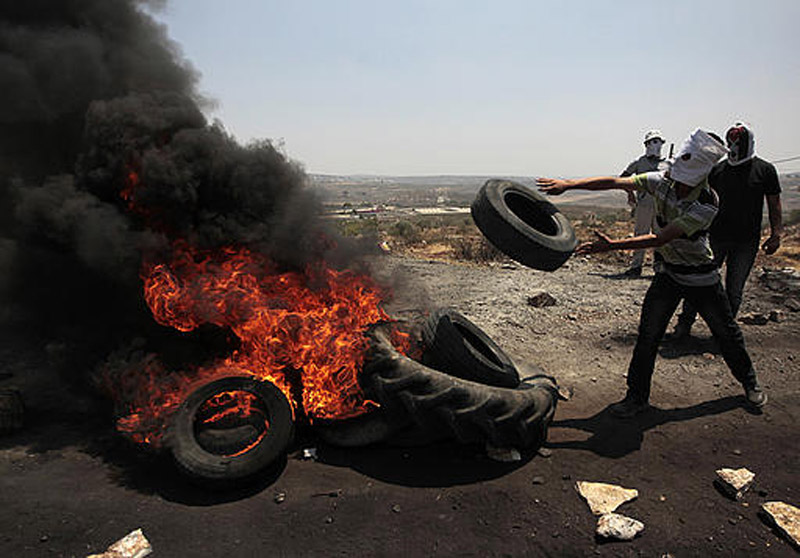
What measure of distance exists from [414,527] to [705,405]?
160 inches

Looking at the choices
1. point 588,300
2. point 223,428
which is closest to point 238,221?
point 223,428

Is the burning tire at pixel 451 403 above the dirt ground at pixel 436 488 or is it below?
above

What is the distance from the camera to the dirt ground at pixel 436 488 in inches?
133

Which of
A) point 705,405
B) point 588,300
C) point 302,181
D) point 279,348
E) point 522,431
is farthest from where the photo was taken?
point 588,300

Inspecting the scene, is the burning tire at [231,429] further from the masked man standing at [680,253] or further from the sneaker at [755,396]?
the sneaker at [755,396]

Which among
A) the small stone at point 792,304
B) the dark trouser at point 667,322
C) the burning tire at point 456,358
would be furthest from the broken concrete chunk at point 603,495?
the small stone at point 792,304

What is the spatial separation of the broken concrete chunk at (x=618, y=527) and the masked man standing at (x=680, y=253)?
1957 millimetres

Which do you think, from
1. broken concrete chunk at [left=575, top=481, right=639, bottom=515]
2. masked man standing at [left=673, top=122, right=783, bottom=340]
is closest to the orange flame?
broken concrete chunk at [left=575, top=481, right=639, bottom=515]

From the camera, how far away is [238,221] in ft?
19.9

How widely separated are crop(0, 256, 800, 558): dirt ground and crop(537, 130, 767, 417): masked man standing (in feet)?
1.60

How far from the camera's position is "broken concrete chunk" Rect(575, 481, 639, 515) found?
3.69m

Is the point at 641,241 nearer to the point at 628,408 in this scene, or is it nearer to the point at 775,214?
the point at 628,408

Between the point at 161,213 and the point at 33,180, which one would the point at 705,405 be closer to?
the point at 161,213

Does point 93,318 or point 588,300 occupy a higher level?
point 93,318
